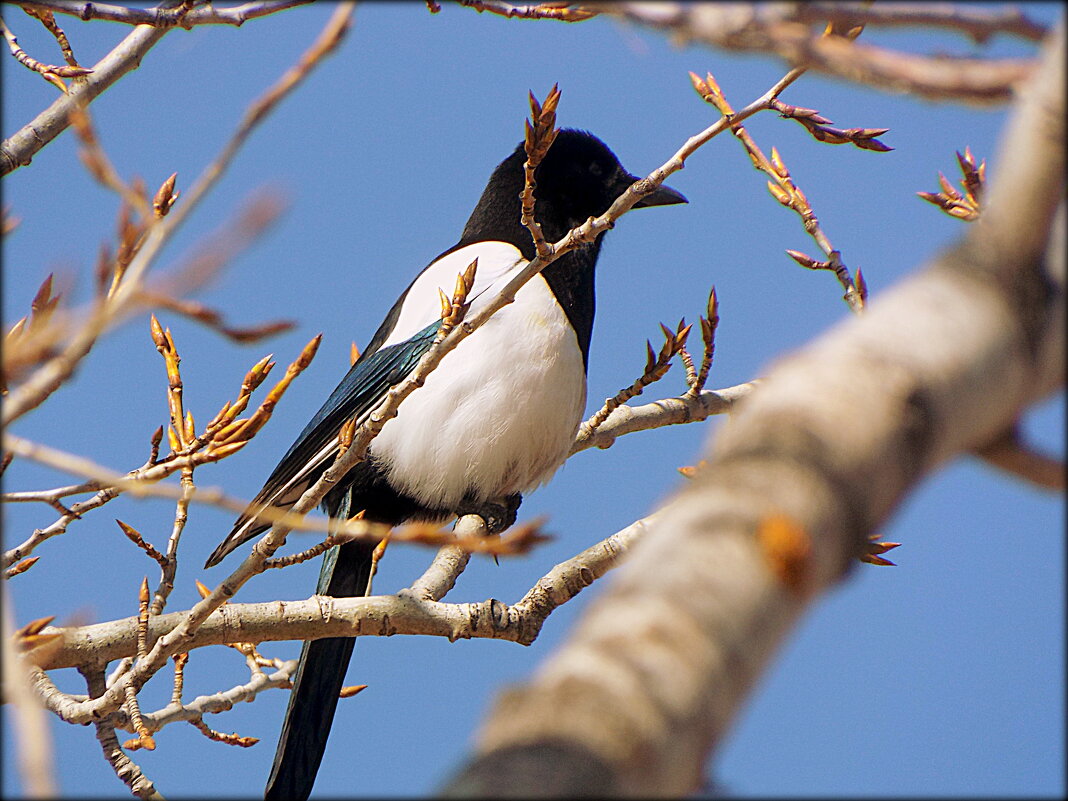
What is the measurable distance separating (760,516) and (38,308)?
1.65 metres

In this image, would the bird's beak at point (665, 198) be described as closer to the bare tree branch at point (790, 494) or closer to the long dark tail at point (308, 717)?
the long dark tail at point (308, 717)

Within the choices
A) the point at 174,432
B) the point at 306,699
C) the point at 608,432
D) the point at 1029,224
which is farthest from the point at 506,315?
the point at 1029,224

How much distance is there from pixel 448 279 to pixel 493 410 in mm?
598

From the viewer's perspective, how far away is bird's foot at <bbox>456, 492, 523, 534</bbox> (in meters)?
3.46

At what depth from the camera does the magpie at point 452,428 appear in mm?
3115

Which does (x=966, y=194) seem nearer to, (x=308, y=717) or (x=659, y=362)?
(x=659, y=362)

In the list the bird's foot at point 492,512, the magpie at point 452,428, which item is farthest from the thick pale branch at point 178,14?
the bird's foot at point 492,512

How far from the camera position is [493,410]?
10.7 feet

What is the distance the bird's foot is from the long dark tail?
41cm

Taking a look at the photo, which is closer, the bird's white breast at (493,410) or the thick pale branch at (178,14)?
the thick pale branch at (178,14)

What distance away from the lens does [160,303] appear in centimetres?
102

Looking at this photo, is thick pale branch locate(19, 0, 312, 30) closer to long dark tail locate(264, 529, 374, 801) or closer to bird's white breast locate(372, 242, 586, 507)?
bird's white breast locate(372, 242, 586, 507)

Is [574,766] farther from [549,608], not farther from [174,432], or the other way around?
[549,608]

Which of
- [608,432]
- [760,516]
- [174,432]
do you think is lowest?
[608,432]
